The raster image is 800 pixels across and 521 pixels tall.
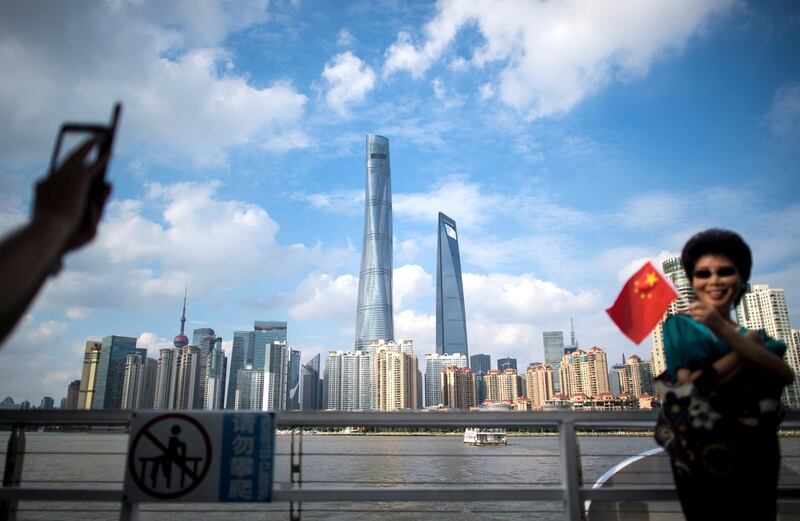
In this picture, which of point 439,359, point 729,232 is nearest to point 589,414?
point 729,232

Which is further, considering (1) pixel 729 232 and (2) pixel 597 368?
(2) pixel 597 368

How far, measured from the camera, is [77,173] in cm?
110

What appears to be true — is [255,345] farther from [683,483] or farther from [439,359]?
[683,483]

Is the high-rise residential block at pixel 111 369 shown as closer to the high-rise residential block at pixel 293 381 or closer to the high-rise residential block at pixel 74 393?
the high-rise residential block at pixel 74 393

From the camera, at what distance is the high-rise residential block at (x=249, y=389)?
11294cm

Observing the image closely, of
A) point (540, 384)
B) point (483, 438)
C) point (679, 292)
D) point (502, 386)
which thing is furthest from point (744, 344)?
point (502, 386)

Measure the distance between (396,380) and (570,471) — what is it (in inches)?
4351

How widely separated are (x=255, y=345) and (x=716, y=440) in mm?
183688

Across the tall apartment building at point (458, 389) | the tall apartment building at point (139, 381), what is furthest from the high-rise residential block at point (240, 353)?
the tall apartment building at point (458, 389)

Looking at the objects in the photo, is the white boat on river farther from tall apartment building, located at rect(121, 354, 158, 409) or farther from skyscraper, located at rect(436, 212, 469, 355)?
skyscraper, located at rect(436, 212, 469, 355)

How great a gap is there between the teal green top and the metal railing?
0.60 meters

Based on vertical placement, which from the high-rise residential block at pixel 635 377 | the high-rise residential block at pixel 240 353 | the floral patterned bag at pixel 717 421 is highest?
the high-rise residential block at pixel 240 353

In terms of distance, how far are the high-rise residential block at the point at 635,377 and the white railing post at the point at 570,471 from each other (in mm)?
87377

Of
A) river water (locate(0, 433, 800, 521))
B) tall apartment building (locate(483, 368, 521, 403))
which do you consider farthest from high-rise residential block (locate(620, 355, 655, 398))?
river water (locate(0, 433, 800, 521))
